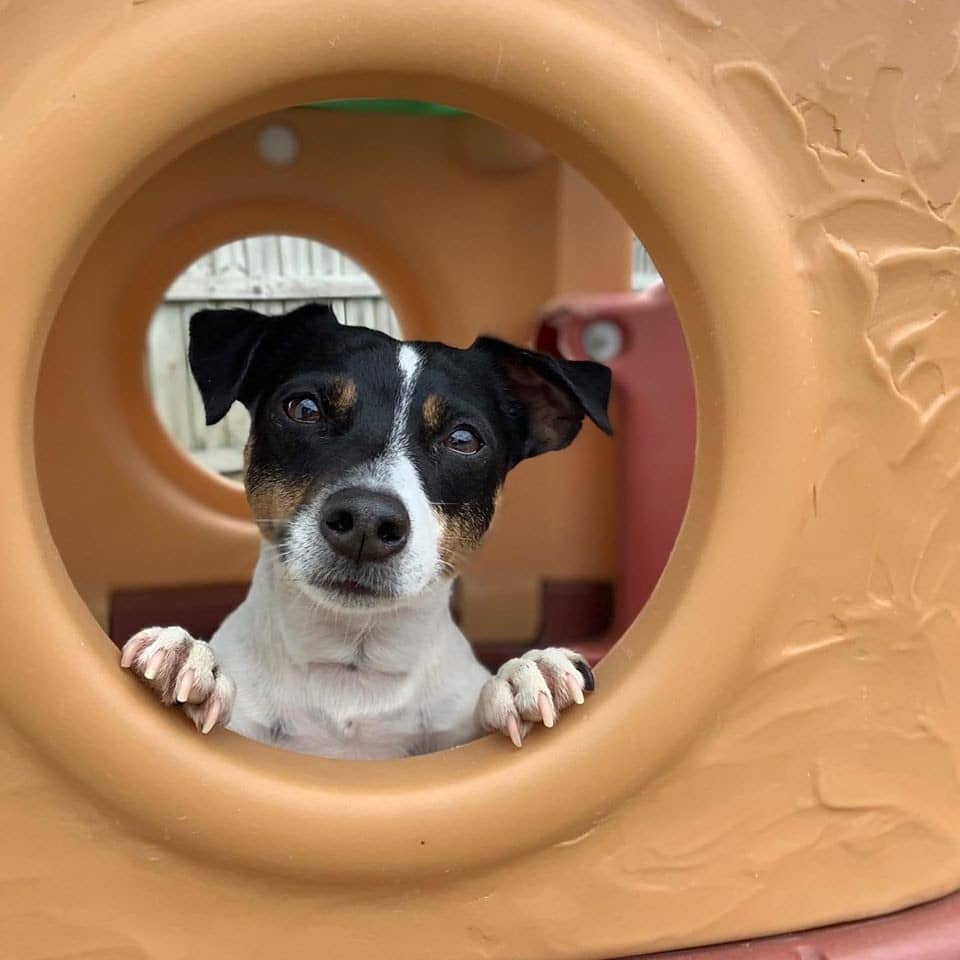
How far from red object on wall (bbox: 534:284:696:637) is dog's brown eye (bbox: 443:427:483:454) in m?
1.01

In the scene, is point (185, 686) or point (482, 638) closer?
point (185, 686)

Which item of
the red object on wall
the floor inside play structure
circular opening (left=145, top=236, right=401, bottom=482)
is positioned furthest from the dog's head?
circular opening (left=145, top=236, right=401, bottom=482)

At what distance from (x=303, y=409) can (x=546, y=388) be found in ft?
1.86

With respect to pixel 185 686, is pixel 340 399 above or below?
above

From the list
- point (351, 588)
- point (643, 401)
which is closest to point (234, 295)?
point (643, 401)

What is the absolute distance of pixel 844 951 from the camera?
1.63 metres

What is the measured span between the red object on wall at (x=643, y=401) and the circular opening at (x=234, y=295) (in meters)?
3.09

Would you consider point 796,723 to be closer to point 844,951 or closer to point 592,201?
point 844,951

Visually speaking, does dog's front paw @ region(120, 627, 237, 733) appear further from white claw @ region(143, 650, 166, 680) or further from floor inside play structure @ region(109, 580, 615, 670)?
floor inside play structure @ region(109, 580, 615, 670)

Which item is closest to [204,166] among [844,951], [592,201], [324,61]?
[592,201]

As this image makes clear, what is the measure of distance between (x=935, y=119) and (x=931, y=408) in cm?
44

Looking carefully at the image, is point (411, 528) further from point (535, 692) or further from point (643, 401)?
point (643, 401)

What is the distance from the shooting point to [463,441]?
1.94 meters

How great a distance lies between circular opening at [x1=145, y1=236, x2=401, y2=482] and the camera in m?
6.10
